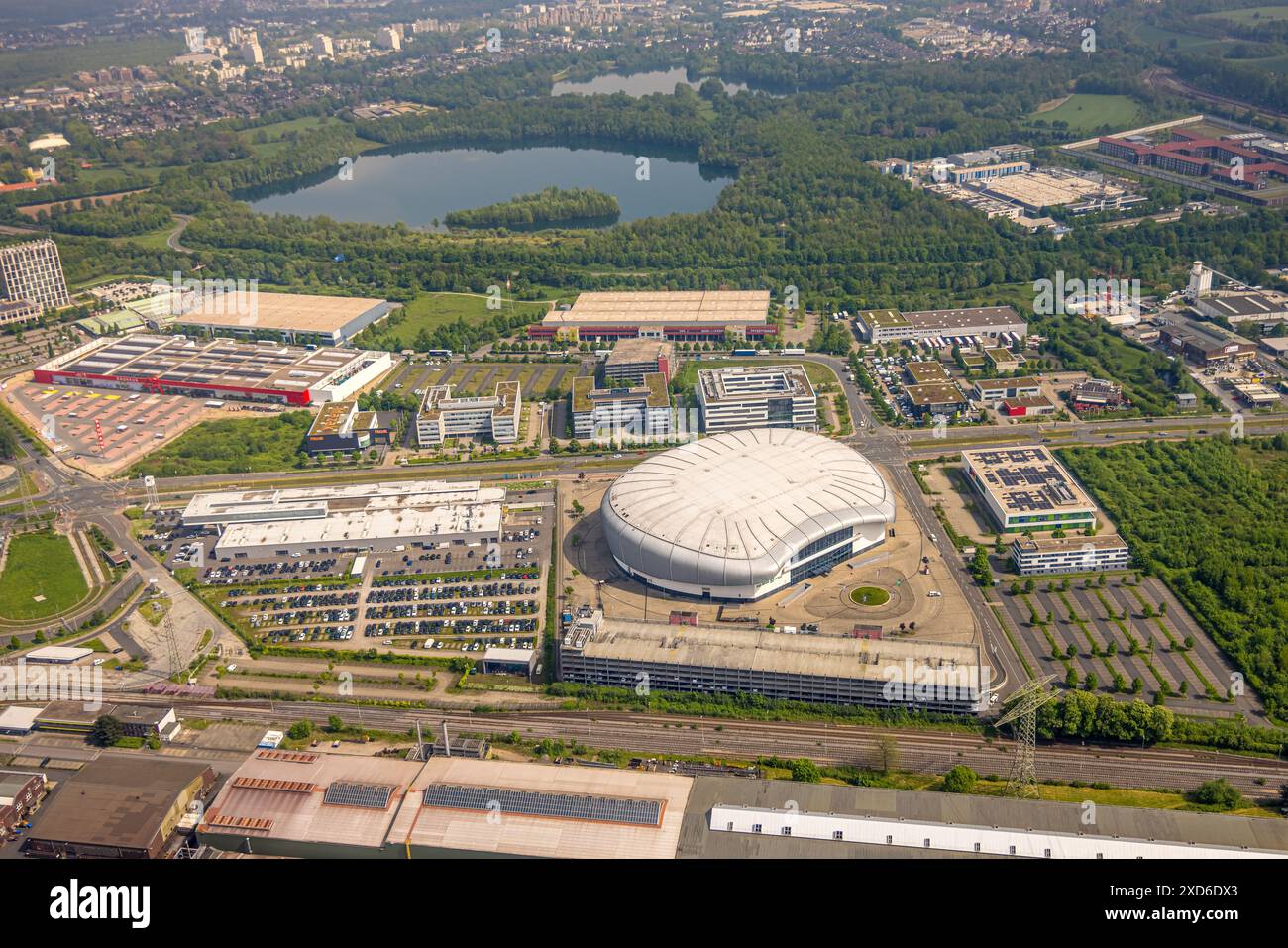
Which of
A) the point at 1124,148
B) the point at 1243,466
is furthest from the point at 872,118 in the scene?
the point at 1243,466

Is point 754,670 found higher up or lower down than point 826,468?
lower down

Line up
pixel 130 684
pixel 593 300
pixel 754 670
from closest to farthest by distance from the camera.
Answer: pixel 754 670
pixel 130 684
pixel 593 300

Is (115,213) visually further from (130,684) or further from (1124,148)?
(1124,148)

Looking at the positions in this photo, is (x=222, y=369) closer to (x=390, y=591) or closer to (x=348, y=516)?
(x=348, y=516)

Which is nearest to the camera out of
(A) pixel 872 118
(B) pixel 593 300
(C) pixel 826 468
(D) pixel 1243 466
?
(C) pixel 826 468

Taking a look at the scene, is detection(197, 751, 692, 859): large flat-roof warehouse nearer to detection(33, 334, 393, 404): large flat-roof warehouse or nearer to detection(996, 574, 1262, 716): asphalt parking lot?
detection(996, 574, 1262, 716): asphalt parking lot

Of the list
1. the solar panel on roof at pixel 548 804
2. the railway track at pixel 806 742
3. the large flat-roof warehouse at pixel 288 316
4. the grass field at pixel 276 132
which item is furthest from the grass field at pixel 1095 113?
the solar panel on roof at pixel 548 804

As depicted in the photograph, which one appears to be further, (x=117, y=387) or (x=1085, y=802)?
(x=117, y=387)

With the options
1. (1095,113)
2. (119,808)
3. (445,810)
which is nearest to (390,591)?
(119,808)

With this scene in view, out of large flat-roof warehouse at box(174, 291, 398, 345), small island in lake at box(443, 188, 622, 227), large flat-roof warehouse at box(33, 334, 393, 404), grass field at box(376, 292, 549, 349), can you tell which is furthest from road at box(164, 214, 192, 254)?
grass field at box(376, 292, 549, 349)
